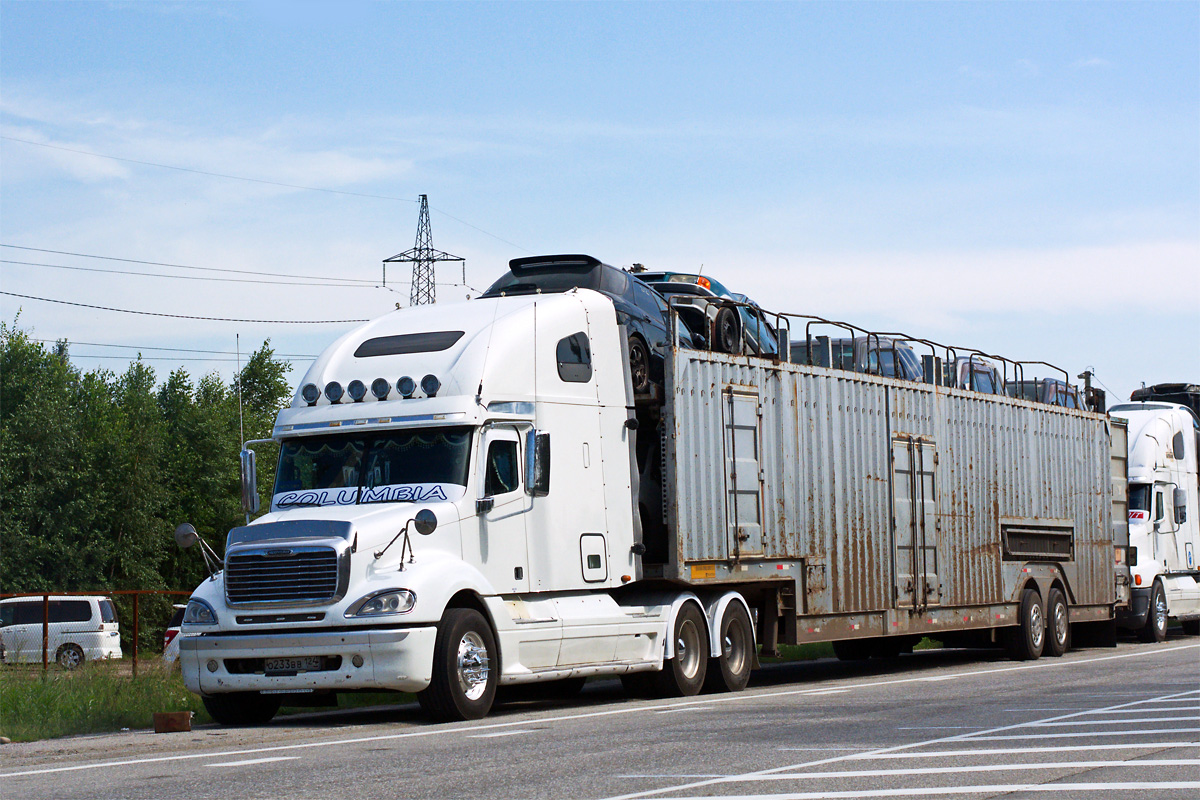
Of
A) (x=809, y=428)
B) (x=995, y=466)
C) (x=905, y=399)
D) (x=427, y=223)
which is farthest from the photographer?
(x=427, y=223)

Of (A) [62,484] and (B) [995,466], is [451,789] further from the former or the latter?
(A) [62,484]

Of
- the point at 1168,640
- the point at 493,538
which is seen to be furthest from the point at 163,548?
the point at 493,538

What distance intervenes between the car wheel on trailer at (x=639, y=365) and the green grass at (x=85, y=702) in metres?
5.38

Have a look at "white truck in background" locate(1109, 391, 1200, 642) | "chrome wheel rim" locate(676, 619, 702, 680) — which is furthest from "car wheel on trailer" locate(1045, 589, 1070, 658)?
"chrome wheel rim" locate(676, 619, 702, 680)

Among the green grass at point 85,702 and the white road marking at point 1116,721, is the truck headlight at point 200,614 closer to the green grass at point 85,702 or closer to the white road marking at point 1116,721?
the green grass at point 85,702

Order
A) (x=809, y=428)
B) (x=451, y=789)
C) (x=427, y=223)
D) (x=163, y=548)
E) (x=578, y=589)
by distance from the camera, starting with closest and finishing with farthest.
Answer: (x=451, y=789) → (x=578, y=589) → (x=809, y=428) → (x=427, y=223) → (x=163, y=548)

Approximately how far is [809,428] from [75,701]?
8689 millimetres

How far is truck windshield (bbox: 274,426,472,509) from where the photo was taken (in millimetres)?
13812

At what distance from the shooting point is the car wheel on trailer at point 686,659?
1593cm

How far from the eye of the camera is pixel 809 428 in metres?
18.5

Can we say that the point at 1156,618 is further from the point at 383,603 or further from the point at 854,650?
the point at 383,603

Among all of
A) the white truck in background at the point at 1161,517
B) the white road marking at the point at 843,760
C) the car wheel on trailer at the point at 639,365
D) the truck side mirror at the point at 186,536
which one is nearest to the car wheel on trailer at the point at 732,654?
the car wheel on trailer at the point at 639,365

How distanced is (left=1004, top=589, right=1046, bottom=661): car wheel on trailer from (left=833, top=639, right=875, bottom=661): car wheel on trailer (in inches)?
83.5

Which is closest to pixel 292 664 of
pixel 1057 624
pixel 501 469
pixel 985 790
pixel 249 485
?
pixel 249 485
